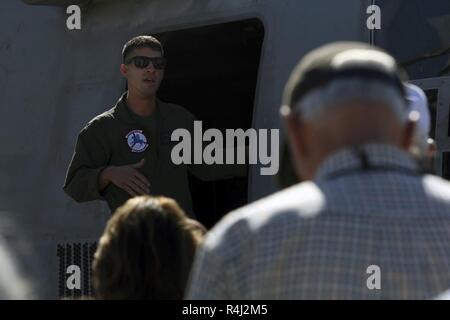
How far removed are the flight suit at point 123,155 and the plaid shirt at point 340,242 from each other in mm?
2653

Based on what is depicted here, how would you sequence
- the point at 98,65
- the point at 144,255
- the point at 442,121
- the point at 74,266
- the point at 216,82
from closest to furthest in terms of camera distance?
the point at 144,255 → the point at 442,121 → the point at 74,266 → the point at 98,65 → the point at 216,82

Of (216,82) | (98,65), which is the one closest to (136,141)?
(98,65)

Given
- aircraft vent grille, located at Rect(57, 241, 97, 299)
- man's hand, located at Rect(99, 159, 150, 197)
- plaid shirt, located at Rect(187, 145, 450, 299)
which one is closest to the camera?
plaid shirt, located at Rect(187, 145, 450, 299)

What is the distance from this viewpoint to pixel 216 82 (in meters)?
6.88

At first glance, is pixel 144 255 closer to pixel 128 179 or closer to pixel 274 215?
pixel 274 215

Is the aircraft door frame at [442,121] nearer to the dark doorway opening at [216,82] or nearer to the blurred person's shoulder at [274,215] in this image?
the dark doorway opening at [216,82]

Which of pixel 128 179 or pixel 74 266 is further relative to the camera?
pixel 74 266

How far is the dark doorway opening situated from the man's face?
3.83 ft

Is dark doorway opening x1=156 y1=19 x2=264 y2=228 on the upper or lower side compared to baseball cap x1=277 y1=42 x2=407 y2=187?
upper

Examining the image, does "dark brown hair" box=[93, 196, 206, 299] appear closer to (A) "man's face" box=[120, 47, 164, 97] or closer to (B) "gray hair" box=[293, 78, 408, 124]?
(B) "gray hair" box=[293, 78, 408, 124]

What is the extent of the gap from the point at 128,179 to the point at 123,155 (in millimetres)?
279

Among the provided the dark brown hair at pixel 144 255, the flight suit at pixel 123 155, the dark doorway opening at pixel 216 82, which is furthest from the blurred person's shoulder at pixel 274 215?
the dark doorway opening at pixel 216 82

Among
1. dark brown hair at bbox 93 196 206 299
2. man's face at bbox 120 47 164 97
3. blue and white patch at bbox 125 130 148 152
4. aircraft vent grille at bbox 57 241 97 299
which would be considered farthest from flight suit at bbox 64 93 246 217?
dark brown hair at bbox 93 196 206 299

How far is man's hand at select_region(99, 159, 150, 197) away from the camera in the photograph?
172 inches
